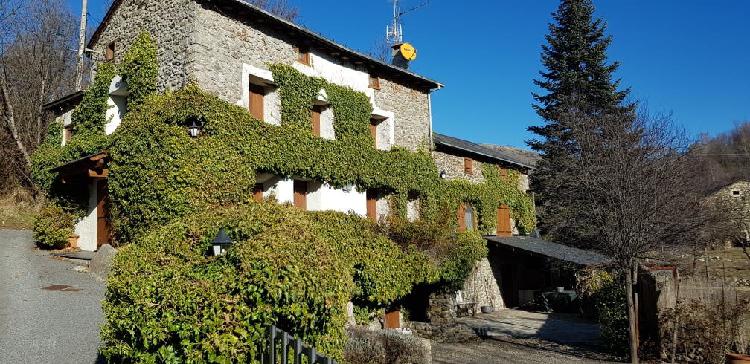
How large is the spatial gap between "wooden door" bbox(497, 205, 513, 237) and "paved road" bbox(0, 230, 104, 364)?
16.3 m

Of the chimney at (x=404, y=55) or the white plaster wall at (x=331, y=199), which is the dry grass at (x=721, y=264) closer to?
the chimney at (x=404, y=55)

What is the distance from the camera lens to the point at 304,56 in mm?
16359

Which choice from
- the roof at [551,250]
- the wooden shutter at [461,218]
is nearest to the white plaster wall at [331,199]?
the wooden shutter at [461,218]

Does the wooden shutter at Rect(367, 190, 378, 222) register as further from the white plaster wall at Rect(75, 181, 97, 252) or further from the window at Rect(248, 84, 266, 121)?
the white plaster wall at Rect(75, 181, 97, 252)

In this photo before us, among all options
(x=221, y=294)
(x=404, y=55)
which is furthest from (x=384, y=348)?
(x=404, y=55)

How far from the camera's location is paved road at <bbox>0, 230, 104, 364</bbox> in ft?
26.3

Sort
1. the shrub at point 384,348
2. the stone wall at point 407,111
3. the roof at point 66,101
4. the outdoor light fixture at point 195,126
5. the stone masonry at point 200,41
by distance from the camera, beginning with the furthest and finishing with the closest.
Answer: the stone wall at point 407,111
the roof at point 66,101
the stone masonry at point 200,41
the outdoor light fixture at point 195,126
the shrub at point 384,348

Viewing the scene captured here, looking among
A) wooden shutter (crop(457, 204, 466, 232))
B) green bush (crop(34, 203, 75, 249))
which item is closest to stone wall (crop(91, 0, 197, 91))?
green bush (crop(34, 203, 75, 249))

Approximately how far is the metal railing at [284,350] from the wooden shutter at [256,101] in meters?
10.2

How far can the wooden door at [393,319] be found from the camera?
53.4 feet

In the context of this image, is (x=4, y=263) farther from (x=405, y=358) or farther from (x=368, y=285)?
(x=405, y=358)

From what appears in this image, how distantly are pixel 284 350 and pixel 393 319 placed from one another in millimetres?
12081

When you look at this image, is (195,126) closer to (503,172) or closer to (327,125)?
(327,125)

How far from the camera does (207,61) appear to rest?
13.8 metres
